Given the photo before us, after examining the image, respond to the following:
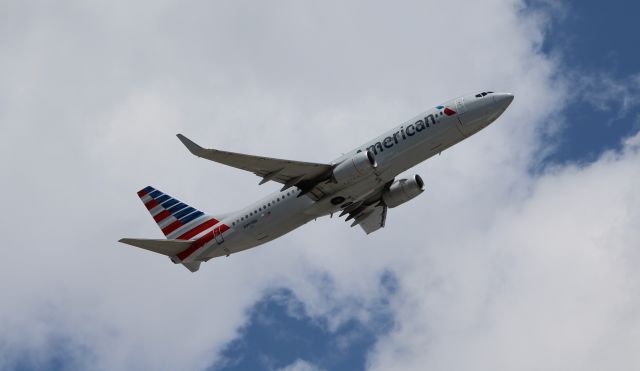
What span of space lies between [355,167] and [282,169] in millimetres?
4604

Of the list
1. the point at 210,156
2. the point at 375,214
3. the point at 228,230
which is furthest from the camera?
the point at 375,214

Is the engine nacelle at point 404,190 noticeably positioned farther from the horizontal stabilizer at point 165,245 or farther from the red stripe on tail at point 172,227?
the red stripe on tail at point 172,227

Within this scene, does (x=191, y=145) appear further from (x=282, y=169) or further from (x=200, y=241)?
(x=200, y=241)

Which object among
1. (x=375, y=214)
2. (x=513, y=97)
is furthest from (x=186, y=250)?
(x=513, y=97)

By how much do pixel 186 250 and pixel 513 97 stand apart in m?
24.6

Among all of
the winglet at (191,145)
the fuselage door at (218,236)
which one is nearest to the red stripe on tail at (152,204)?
the fuselage door at (218,236)

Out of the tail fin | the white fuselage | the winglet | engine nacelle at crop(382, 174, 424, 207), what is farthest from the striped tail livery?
engine nacelle at crop(382, 174, 424, 207)

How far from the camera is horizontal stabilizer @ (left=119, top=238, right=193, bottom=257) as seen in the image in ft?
190

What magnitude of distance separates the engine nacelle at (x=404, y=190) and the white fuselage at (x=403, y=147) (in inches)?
201

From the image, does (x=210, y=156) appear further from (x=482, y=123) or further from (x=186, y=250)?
(x=482, y=123)

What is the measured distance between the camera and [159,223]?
64.6m

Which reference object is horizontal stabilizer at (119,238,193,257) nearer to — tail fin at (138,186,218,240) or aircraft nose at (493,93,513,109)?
tail fin at (138,186,218,240)

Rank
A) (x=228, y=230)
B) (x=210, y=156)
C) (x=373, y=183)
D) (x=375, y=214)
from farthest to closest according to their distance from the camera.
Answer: (x=375, y=214)
(x=228, y=230)
(x=373, y=183)
(x=210, y=156)

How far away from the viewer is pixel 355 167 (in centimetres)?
5272
